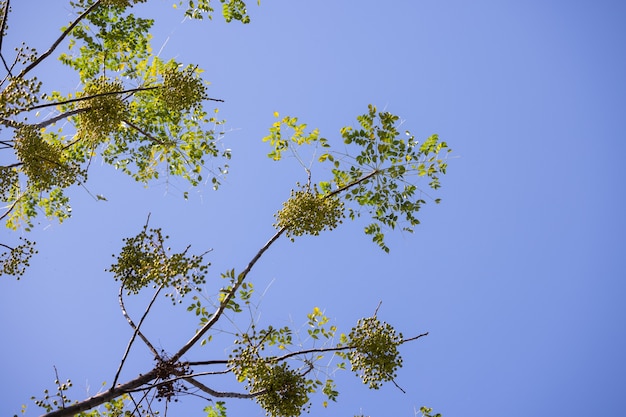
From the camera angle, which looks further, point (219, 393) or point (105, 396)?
point (219, 393)

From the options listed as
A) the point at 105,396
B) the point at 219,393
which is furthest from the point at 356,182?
the point at 105,396

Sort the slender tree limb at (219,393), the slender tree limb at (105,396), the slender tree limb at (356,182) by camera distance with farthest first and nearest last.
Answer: the slender tree limb at (356,182)
the slender tree limb at (219,393)
the slender tree limb at (105,396)

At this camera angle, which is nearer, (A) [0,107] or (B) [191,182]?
(A) [0,107]

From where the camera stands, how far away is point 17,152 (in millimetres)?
5227

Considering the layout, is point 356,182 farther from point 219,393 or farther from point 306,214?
point 219,393

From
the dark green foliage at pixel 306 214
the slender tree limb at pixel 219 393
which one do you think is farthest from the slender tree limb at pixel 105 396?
the dark green foliage at pixel 306 214

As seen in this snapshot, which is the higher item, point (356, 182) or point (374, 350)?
point (356, 182)

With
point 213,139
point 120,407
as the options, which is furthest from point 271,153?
point 120,407

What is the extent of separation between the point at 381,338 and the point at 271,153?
9.83ft

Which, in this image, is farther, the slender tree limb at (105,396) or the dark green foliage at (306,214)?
the dark green foliage at (306,214)

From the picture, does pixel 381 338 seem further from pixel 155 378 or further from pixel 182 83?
pixel 182 83

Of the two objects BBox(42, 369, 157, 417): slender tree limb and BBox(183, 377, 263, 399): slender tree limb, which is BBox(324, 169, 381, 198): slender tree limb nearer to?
BBox(183, 377, 263, 399): slender tree limb

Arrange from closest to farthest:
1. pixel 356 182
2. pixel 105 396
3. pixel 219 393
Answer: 1. pixel 105 396
2. pixel 219 393
3. pixel 356 182

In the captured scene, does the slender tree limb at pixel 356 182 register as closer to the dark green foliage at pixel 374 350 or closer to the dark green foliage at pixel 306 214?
the dark green foliage at pixel 306 214
